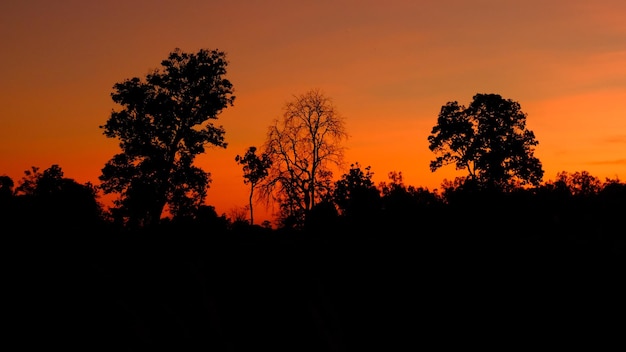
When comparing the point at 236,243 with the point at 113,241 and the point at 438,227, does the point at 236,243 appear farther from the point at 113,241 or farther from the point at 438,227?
the point at 438,227

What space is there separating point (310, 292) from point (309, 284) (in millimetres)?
275

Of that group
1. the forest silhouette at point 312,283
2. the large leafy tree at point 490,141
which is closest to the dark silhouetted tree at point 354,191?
the large leafy tree at point 490,141

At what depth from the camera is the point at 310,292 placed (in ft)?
28.0

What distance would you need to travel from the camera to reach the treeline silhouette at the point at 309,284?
832cm

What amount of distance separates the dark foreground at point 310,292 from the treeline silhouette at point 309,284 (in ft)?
0.07

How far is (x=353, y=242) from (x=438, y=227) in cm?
210

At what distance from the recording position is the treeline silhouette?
832 cm

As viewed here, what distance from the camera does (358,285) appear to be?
32.6 ft

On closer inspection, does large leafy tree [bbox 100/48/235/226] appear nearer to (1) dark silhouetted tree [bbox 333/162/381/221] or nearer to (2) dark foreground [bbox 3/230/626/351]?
(1) dark silhouetted tree [bbox 333/162/381/221]

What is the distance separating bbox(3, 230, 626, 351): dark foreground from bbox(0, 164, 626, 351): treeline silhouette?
21mm

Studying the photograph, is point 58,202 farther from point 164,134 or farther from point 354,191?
point 354,191

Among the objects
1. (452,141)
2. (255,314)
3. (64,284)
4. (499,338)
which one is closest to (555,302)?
(499,338)

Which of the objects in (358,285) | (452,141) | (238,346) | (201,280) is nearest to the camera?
(201,280)

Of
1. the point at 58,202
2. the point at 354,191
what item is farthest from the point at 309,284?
the point at 354,191
